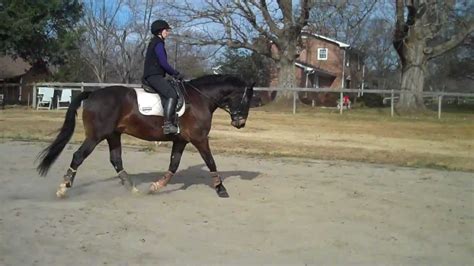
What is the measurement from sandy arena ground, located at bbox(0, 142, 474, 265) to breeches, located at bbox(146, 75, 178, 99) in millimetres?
1612

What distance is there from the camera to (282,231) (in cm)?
695

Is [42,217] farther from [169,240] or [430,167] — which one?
[430,167]

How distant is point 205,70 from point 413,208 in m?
70.9

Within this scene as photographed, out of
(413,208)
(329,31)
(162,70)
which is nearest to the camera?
(413,208)

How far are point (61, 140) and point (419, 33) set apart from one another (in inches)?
1265

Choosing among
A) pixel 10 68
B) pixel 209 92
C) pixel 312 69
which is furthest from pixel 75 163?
pixel 10 68

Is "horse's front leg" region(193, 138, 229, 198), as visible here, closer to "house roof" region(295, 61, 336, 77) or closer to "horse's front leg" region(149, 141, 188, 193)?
"horse's front leg" region(149, 141, 188, 193)

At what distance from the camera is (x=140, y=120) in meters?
9.27

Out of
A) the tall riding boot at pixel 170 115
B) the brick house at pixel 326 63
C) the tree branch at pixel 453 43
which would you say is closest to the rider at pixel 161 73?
the tall riding boot at pixel 170 115

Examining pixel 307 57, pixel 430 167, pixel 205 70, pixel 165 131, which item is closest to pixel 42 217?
pixel 165 131

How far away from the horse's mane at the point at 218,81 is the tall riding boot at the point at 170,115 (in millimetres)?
829

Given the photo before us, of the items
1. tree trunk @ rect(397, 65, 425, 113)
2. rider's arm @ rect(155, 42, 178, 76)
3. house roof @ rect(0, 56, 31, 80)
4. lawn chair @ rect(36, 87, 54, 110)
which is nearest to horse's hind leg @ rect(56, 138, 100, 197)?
rider's arm @ rect(155, 42, 178, 76)

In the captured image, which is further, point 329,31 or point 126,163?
point 329,31

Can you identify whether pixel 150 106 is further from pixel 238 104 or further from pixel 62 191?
pixel 62 191
